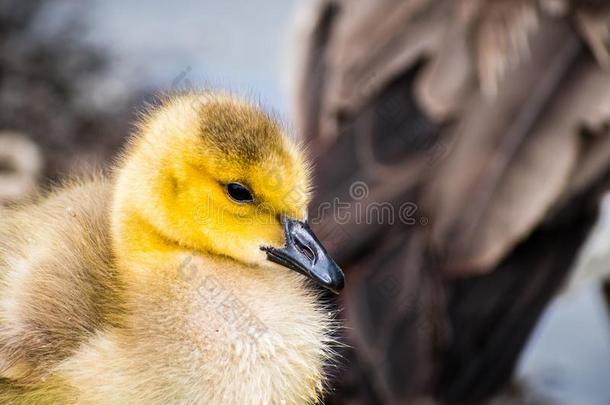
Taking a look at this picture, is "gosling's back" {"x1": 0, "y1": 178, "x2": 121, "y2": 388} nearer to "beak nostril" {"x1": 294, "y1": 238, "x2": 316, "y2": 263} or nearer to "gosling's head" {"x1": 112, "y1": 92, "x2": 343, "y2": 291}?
"gosling's head" {"x1": 112, "y1": 92, "x2": 343, "y2": 291}

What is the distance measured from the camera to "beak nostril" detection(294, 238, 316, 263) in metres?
1.09

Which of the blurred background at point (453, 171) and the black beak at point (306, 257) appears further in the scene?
the blurred background at point (453, 171)

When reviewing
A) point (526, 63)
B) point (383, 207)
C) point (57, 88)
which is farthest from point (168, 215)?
point (57, 88)

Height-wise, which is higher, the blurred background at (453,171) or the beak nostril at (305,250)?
the beak nostril at (305,250)

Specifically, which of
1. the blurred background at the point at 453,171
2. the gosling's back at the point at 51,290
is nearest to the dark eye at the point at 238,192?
the gosling's back at the point at 51,290

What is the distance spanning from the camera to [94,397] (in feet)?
3.44

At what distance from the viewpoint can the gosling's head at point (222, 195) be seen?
1.08m

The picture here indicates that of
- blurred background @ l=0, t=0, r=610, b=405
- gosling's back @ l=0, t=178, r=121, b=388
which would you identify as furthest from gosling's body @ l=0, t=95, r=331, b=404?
blurred background @ l=0, t=0, r=610, b=405

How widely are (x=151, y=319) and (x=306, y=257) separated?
16 centimetres

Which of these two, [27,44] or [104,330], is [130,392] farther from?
[27,44]

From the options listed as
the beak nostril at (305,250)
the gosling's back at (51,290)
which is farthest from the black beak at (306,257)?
the gosling's back at (51,290)

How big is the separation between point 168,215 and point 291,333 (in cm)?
17

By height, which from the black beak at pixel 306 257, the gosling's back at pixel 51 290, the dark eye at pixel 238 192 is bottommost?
the black beak at pixel 306 257

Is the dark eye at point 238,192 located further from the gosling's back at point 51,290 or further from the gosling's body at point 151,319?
the gosling's back at point 51,290
